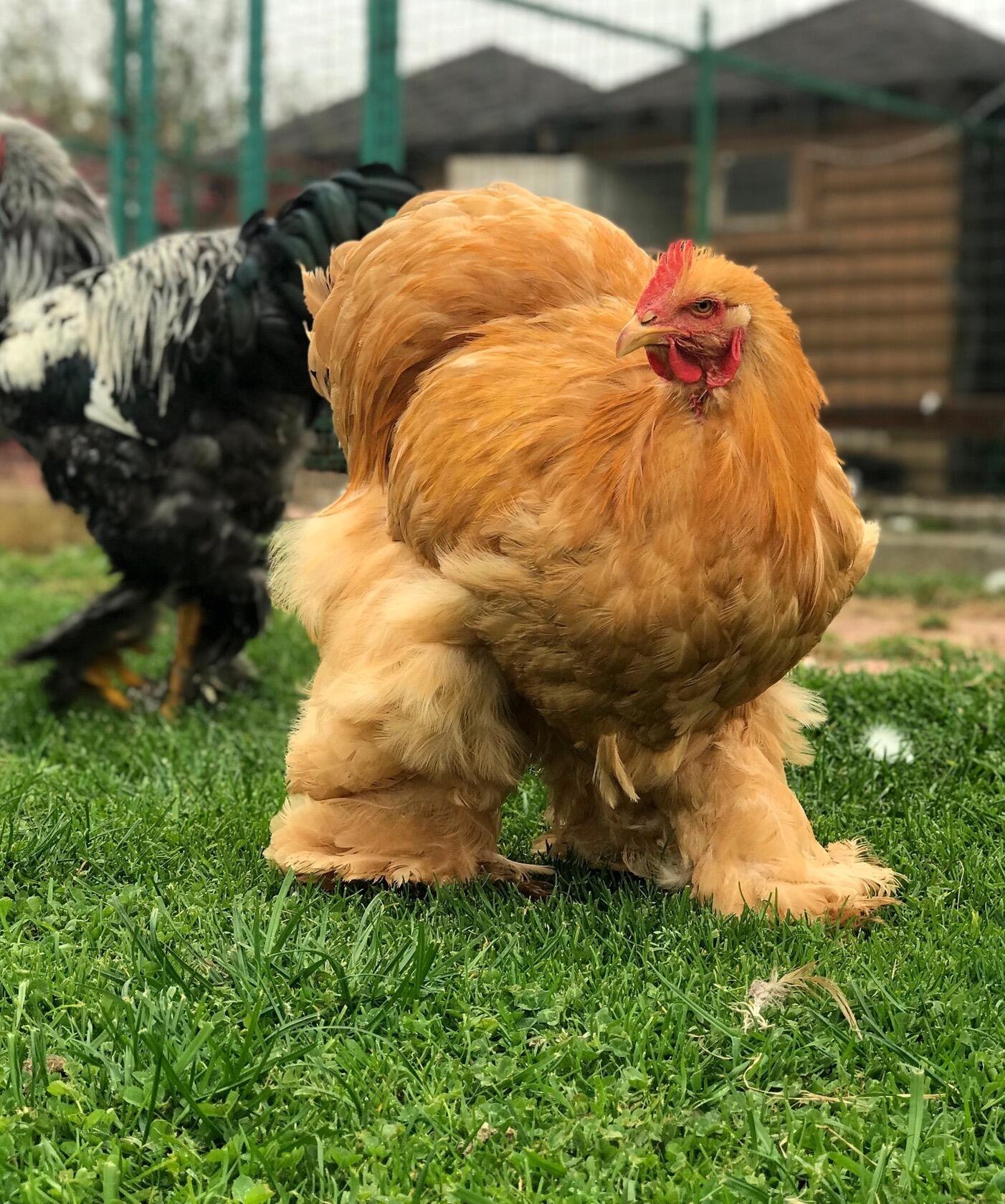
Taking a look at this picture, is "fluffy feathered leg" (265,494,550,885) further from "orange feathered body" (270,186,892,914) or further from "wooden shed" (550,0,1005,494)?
"wooden shed" (550,0,1005,494)

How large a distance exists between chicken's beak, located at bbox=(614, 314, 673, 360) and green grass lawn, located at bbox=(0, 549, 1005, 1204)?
120 cm

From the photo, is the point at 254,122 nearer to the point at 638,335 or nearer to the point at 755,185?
the point at 638,335

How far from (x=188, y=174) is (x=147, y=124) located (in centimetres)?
290

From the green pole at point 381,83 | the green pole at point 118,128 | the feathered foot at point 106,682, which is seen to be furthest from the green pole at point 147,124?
the feathered foot at point 106,682

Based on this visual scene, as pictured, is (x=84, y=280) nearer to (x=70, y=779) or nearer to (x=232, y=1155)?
(x=70, y=779)

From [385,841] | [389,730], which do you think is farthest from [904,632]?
[389,730]

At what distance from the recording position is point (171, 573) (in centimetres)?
516

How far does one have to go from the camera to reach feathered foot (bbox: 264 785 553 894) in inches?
118

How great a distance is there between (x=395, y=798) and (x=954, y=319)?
423 inches

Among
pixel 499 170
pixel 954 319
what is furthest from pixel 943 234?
pixel 499 170

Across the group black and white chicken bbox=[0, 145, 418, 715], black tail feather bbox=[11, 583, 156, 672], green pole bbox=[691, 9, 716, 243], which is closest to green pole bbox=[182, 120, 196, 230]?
green pole bbox=[691, 9, 716, 243]

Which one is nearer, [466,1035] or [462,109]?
[466,1035]

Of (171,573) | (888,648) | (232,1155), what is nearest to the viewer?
(232,1155)

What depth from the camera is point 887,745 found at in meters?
3.94
